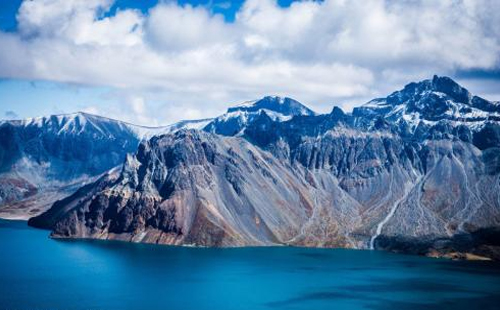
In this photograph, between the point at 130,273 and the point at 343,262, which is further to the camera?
the point at 343,262

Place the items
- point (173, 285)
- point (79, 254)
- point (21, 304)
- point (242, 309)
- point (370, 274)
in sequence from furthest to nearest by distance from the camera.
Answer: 1. point (79, 254)
2. point (370, 274)
3. point (173, 285)
4. point (242, 309)
5. point (21, 304)

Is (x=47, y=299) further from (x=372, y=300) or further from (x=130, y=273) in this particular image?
(x=372, y=300)

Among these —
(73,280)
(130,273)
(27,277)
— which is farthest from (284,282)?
(27,277)

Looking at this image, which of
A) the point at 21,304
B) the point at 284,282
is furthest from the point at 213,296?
the point at 21,304

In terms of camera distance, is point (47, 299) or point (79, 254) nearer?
point (47, 299)

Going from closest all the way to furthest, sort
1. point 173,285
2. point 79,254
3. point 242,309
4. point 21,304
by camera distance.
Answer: point 21,304, point 242,309, point 173,285, point 79,254

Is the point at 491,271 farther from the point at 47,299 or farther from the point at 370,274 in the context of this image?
the point at 47,299

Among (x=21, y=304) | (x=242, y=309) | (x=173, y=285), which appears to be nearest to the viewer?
(x=21, y=304)
